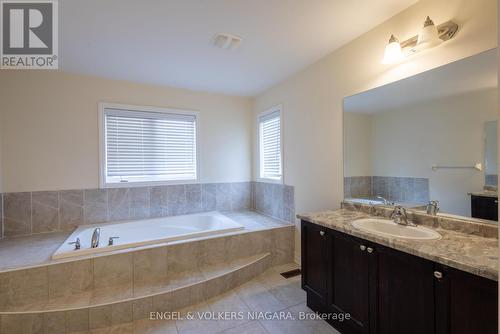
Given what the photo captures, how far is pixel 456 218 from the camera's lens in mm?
1450

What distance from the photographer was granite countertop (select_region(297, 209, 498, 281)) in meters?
0.98

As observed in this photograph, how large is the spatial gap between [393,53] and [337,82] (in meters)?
0.63

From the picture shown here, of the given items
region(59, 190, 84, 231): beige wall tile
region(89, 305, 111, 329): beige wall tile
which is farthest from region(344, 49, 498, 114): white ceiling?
region(59, 190, 84, 231): beige wall tile

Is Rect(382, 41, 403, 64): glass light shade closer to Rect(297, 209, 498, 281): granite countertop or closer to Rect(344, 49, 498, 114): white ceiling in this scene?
Rect(344, 49, 498, 114): white ceiling

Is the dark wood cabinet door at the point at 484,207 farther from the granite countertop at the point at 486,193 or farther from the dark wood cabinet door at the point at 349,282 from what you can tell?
the dark wood cabinet door at the point at 349,282

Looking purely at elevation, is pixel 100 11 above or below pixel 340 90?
above

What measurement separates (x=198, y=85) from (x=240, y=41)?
1.30 meters

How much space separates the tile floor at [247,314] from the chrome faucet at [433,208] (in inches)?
44.6

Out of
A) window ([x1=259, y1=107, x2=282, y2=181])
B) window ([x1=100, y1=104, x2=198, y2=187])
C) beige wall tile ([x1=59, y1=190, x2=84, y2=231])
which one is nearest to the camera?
beige wall tile ([x1=59, y1=190, x2=84, y2=231])

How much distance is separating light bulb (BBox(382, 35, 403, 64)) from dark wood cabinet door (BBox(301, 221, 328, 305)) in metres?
1.39

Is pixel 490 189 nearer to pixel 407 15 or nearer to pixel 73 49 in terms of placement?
pixel 407 15

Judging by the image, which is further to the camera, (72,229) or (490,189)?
(72,229)

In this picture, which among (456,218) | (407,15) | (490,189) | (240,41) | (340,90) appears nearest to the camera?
(490,189)

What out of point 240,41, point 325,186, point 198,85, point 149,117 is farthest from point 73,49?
point 325,186
